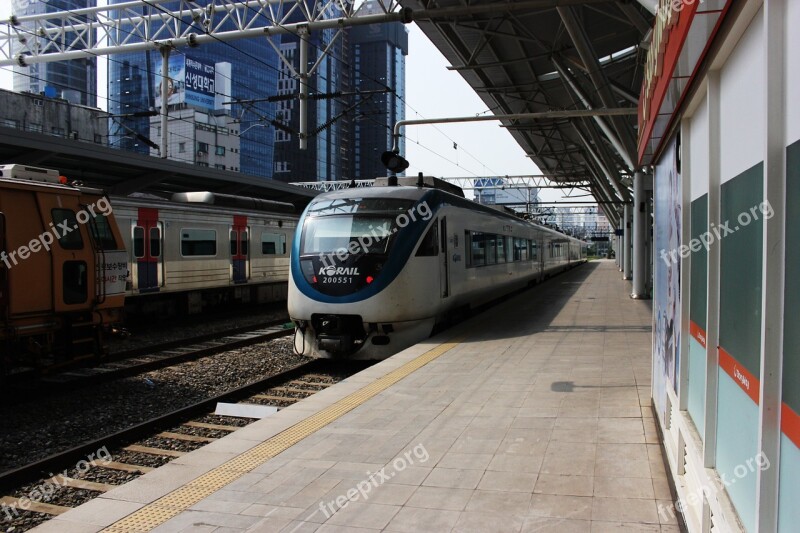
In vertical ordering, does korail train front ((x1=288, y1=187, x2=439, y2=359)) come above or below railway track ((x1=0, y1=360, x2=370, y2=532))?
above

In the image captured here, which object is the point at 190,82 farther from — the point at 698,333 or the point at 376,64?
the point at 698,333

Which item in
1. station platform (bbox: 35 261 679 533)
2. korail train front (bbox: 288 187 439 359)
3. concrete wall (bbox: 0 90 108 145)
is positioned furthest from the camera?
concrete wall (bbox: 0 90 108 145)

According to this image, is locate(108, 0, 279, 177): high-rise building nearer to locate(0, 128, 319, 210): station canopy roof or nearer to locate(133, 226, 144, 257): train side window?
locate(0, 128, 319, 210): station canopy roof

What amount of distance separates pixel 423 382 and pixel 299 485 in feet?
9.97

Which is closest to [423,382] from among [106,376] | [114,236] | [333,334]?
[333,334]

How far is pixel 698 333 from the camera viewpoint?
320cm

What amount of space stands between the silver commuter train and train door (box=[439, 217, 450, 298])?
6956 millimetres

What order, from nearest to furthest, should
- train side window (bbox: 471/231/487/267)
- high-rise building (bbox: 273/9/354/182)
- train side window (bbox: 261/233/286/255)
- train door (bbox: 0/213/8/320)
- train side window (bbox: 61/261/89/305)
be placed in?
1. train door (bbox: 0/213/8/320)
2. train side window (bbox: 61/261/89/305)
3. train side window (bbox: 471/231/487/267)
4. train side window (bbox: 261/233/286/255)
5. high-rise building (bbox: 273/9/354/182)

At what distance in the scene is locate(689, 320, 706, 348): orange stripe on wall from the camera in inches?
120

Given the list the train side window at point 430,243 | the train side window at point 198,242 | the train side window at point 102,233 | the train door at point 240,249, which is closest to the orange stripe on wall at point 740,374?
the train side window at point 430,243

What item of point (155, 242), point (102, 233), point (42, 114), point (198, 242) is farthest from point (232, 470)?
point (42, 114)

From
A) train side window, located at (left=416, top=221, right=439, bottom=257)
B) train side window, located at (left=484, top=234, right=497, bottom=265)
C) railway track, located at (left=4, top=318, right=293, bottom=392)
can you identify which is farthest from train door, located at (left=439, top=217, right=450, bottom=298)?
railway track, located at (left=4, top=318, right=293, bottom=392)

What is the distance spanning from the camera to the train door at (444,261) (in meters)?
10.4

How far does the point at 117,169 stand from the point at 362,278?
397 inches
